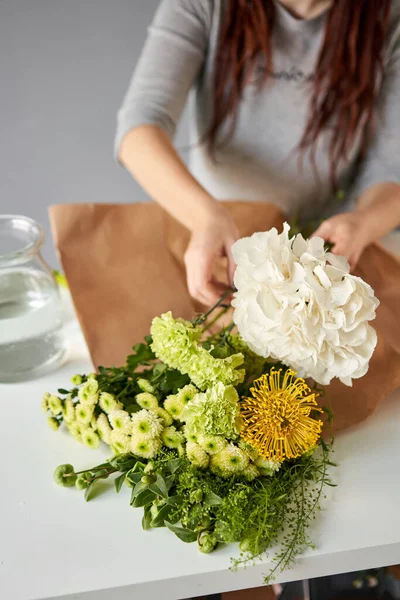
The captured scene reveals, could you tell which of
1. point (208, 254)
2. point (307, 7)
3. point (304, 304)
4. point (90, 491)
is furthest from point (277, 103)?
point (90, 491)

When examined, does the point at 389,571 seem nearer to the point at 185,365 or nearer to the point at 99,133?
the point at 185,365

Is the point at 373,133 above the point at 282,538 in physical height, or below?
above

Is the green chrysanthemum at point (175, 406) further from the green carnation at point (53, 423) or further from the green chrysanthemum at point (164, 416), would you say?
the green carnation at point (53, 423)

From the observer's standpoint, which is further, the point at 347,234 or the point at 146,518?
the point at 347,234

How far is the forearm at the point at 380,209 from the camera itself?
34.3 inches

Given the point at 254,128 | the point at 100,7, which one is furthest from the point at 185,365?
the point at 100,7

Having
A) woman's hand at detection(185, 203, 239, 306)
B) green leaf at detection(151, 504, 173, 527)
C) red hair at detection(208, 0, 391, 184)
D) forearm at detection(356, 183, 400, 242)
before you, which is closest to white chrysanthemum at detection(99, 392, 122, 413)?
green leaf at detection(151, 504, 173, 527)

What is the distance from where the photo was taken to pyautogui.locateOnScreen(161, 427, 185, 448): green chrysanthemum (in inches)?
21.5

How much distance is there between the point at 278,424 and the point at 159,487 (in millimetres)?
118

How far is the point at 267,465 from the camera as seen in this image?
0.54m

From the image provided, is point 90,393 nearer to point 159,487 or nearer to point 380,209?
point 159,487

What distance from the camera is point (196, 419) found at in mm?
523

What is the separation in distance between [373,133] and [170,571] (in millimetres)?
810

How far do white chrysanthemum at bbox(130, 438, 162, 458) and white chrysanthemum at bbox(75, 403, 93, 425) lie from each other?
6cm
